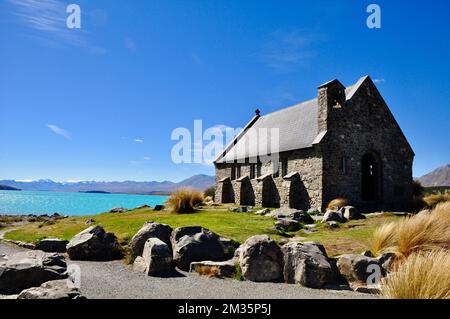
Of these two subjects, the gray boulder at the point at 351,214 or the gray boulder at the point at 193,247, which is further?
the gray boulder at the point at 351,214

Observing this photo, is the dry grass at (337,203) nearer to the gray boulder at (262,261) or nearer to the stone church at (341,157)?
the stone church at (341,157)

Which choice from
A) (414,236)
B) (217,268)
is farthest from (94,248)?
(414,236)

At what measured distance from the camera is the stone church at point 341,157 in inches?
883

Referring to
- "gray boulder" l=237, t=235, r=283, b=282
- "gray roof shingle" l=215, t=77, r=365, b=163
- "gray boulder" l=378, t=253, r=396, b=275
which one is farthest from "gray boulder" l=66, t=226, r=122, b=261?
"gray roof shingle" l=215, t=77, r=365, b=163

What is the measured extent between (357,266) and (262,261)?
2.30 meters

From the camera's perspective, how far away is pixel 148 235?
10844mm

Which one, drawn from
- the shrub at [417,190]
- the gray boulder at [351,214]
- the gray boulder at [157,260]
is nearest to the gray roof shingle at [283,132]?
the gray boulder at [351,214]

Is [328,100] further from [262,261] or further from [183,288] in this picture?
[183,288]

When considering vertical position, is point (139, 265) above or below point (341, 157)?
below

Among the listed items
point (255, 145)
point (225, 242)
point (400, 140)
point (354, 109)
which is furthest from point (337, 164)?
point (225, 242)

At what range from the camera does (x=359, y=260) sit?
323 inches

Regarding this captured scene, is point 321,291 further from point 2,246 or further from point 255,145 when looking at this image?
point 255,145

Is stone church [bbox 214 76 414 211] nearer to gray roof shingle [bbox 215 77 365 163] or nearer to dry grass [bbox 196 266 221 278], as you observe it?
gray roof shingle [bbox 215 77 365 163]

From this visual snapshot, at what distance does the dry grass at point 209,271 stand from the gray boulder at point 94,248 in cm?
352
